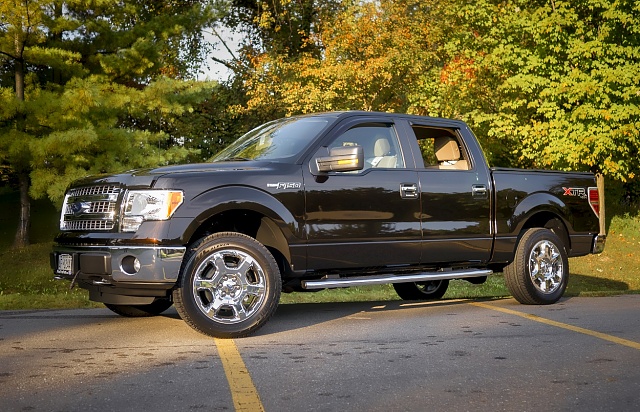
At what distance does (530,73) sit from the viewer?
25.6 meters

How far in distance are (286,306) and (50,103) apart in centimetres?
1486

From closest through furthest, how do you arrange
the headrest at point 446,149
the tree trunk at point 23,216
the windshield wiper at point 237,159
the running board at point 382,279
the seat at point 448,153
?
the running board at point 382,279
the windshield wiper at point 237,159
the seat at point 448,153
the headrest at point 446,149
the tree trunk at point 23,216

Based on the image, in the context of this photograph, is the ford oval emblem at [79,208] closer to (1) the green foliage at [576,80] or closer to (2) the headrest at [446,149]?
(2) the headrest at [446,149]

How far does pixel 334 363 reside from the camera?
6.39 m

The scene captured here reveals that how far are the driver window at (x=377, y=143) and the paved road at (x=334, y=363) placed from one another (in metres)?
1.58

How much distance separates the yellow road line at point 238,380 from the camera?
16.7 feet

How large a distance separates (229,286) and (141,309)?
2020mm

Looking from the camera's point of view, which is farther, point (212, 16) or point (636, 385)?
point (212, 16)

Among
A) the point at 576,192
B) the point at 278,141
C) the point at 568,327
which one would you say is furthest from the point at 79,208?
the point at 576,192

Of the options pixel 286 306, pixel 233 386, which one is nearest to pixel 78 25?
pixel 286 306

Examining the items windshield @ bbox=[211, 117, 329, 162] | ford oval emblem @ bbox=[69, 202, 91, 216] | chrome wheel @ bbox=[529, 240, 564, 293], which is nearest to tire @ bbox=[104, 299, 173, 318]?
ford oval emblem @ bbox=[69, 202, 91, 216]

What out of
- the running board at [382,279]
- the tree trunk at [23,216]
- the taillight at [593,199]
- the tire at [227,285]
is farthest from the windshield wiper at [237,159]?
the tree trunk at [23,216]

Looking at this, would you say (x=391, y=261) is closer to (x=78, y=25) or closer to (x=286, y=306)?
(x=286, y=306)

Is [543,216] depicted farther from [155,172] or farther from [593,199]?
[155,172]
